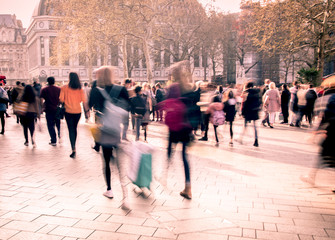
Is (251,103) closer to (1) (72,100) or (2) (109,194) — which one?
(1) (72,100)

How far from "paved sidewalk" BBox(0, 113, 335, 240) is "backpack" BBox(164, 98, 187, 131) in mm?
1061

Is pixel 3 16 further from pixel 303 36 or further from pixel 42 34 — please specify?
pixel 303 36

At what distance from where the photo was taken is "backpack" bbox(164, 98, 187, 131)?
5508mm

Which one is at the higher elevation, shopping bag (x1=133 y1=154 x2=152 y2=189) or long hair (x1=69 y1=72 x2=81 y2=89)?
long hair (x1=69 y1=72 x2=81 y2=89)

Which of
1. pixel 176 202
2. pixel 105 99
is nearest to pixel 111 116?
pixel 105 99

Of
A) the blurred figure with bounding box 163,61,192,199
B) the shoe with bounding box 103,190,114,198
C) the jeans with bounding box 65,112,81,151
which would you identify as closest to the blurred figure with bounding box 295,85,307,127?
the jeans with bounding box 65,112,81,151

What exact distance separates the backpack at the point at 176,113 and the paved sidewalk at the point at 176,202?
1.06 m

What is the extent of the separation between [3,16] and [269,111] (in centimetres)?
12313

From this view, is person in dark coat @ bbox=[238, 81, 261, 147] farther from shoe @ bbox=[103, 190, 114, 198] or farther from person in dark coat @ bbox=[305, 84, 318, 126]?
shoe @ bbox=[103, 190, 114, 198]

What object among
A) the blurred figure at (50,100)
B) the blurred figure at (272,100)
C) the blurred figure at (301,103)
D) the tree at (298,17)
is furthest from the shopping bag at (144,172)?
the tree at (298,17)

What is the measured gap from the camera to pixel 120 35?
30938mm

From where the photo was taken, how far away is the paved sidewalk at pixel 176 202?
13.4ft

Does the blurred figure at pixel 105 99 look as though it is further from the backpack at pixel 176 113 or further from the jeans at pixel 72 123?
the jeans at pixel 72 123

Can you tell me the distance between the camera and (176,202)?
16.8ft
